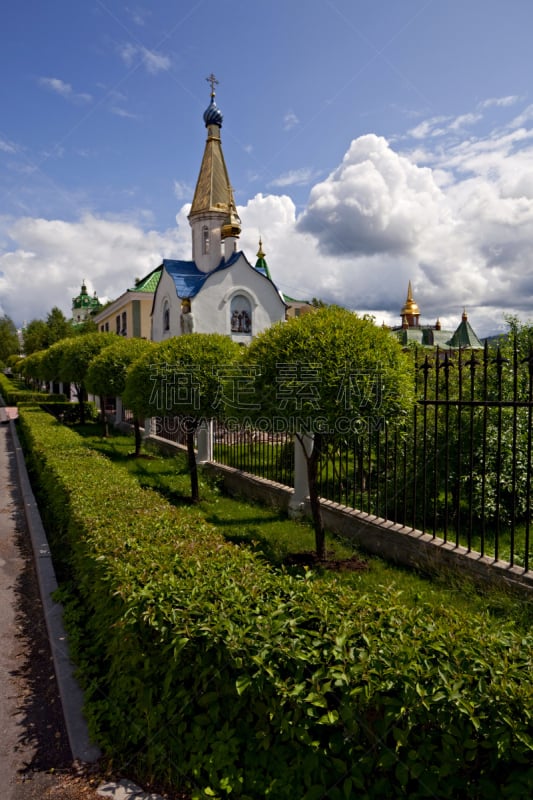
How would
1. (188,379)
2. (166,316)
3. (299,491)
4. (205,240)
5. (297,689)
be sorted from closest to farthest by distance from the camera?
1. (297,689)
2. (299,491)
3. (188,379)
4. (205,240)
5. (166,316)

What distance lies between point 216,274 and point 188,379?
16.5 metres

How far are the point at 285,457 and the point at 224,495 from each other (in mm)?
1673

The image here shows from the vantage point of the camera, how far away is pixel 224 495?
406 inches

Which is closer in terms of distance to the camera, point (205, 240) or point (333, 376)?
point (333, 376)

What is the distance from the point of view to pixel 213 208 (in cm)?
2548

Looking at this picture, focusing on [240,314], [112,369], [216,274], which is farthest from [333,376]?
[240,314]

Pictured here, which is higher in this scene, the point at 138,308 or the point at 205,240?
the point at 205,240

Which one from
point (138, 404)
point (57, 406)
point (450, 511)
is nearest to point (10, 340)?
point (57, 406)

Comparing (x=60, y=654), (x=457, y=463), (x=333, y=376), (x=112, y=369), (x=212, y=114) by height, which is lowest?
(x=60, y=654)

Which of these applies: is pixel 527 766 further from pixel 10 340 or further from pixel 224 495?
pixel 10 340

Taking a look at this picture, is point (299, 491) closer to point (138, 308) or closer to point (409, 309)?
point (138, 308)

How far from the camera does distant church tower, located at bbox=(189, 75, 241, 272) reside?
2558cm

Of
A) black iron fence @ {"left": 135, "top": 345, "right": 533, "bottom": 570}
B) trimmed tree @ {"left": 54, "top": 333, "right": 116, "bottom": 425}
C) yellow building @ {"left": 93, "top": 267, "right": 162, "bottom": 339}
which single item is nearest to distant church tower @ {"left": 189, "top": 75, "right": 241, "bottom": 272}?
yellow building @ {"left": 93, "top": 267, "right": 162, "bottom": 339}

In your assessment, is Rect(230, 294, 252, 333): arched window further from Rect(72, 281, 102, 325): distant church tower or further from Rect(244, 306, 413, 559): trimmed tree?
Rect(72, 281, 102, 325): distant church tower
